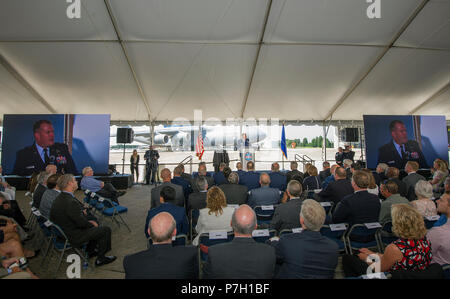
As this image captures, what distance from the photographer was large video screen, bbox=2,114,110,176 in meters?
8.35

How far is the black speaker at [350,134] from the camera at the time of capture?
1041 cm

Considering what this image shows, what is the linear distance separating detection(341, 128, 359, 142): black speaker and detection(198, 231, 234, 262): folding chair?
10.2 meters

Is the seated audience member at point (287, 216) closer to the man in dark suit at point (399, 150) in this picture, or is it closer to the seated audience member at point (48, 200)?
the seated audience member at point (48, 200)

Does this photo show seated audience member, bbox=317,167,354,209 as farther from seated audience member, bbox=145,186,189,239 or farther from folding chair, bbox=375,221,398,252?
seated audience member, bbox=145,186,189,239

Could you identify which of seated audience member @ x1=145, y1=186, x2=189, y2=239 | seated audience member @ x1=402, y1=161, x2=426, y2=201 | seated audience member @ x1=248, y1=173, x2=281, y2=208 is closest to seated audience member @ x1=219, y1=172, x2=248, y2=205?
seated audience member @ x1=248, y1=173, x2=281, y2=208

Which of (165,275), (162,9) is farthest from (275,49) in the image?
(165,275)

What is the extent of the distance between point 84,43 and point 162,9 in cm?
267

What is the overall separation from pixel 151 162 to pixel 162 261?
8.67 meters

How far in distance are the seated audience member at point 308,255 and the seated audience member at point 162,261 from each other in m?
0.66

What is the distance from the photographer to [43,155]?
8.35 metres

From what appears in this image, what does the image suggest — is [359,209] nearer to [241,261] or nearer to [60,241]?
[241,261]

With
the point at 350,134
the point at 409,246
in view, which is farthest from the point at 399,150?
the point at 409,246

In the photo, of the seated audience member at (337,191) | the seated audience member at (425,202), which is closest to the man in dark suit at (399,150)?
the seated audience member at (337,191)
